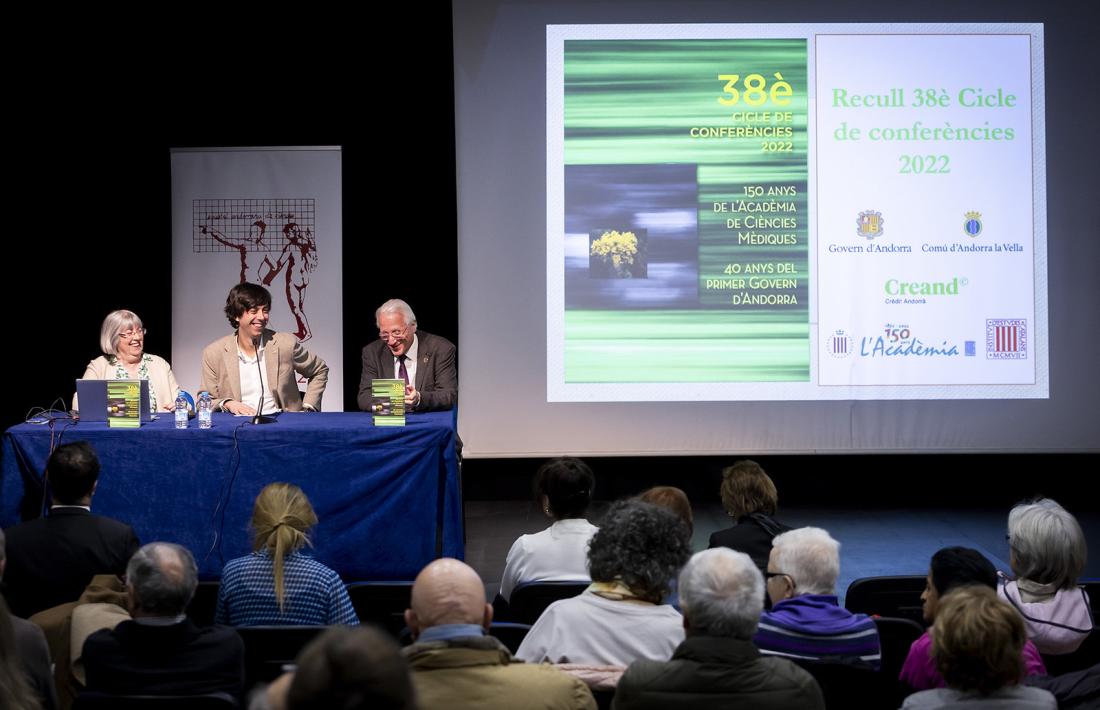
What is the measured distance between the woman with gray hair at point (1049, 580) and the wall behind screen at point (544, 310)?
3376 millimetres

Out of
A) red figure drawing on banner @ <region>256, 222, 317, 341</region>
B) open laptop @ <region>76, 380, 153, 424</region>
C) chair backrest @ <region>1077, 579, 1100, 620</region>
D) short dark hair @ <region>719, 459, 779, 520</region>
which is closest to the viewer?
chair backrest @ <region>1077, 579, 1100, 620</region>

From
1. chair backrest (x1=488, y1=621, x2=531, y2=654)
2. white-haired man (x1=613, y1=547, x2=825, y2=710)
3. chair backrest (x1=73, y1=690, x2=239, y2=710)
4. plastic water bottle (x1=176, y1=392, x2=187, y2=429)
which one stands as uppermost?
plastic water bottle (x1=176, y1=392, x2=187, y2=429)

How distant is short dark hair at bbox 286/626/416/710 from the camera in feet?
3.94

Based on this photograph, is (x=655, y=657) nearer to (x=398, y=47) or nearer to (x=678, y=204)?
(x=678, y=204)

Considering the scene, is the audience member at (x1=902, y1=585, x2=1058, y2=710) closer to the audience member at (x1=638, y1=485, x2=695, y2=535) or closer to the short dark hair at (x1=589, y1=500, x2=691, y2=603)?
the short dark hair at (x1=589, y1=500, x2=691, y2=603)

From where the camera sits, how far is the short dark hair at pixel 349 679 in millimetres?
1202

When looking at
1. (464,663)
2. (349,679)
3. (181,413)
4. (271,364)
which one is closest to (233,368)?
(271,364)

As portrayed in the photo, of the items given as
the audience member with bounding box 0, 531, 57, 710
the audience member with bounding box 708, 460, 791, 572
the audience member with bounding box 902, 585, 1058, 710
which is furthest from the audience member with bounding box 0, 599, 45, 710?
the audience member with bounding box 708, 460, 791, 572

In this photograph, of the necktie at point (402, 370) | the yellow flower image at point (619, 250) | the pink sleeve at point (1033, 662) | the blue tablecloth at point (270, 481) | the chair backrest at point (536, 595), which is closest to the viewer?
the pink sleeve at point (1033, 662)

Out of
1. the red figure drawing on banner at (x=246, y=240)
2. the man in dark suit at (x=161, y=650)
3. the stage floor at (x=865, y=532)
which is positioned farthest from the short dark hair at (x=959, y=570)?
the red figure drawing on banner at (x=246, y=240)

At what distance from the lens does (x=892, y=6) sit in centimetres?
591

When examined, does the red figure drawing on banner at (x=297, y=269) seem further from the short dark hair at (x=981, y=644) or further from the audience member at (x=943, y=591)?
the short dark hair at (x=981, y=644)

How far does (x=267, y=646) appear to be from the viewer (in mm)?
2447

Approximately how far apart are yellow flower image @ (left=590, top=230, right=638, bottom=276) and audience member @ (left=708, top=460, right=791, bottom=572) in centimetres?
273
